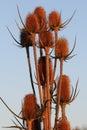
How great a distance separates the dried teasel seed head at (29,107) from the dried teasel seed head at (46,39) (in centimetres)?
80

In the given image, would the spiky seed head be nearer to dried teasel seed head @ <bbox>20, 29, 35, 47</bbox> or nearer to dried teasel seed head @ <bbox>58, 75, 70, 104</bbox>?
dried teasel seed head @ <bbox>20, 29, 35, 47</bbox>

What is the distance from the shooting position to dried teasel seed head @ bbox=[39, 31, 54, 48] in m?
5.50

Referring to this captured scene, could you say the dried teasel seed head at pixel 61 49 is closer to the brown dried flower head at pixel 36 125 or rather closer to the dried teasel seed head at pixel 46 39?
the dried teasel seed head at pixel 46 39

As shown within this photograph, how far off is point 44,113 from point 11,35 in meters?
1.28

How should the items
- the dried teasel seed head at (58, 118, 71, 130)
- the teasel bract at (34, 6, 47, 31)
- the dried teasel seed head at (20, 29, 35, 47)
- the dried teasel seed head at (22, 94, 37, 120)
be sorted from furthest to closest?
the dried teasel seed head at (20, 29, 35, 47) → the teasel bract at (34, 6, 47, 31) → the dried teasel seed head at (58, 118, 71, 130) → the dried teasel seed head at (22, 94, 37, 120)

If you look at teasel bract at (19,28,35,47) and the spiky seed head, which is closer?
the spiky seed head

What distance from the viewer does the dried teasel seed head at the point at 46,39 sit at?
5.50m

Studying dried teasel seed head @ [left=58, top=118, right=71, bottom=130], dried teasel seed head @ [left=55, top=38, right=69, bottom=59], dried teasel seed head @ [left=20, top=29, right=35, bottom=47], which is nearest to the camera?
dried teasel seed head @ [left=58, top=118, right=71, bottom=130]

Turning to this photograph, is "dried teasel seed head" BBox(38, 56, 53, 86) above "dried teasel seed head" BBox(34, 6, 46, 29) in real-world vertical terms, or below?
below

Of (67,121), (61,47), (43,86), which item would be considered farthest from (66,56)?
(67,121)

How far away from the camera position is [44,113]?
209 inches

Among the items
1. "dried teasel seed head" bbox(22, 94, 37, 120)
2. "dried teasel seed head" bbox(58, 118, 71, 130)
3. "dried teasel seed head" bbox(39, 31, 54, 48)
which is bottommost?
"dried teasel seed head" bbox(58, 118, 71, 130)

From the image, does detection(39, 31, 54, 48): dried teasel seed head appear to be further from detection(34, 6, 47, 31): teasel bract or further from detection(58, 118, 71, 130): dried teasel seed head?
detection(58, 118, 71, 130): dried teasel seed head

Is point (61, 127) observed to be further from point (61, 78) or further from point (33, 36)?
point (33, 36)
